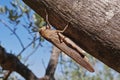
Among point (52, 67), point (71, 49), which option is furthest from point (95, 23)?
point (52, 67)

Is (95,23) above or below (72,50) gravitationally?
above

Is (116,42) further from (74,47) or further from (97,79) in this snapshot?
(97,79)

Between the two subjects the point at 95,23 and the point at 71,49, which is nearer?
the point at 95,23

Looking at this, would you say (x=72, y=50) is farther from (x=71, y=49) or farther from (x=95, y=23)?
(x=95, y=23)

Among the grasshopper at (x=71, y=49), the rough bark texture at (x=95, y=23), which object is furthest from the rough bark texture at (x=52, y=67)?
the rough bark texture at (x=95, y=23)

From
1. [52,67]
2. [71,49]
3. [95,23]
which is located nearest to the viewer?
[95,23]

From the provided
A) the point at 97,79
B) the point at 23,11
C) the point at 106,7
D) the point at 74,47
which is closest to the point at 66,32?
the point at 74,47

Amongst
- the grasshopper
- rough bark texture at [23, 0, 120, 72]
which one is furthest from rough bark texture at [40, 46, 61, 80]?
rough bark texture at [23, 0, 120, 72]

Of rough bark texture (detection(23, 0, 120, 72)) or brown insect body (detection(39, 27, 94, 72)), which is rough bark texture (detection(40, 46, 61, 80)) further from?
rough bark texture (detection(23, 0, 120, 72))

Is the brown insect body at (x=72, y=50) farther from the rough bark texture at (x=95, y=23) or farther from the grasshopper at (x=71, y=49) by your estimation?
the rough bark texture at (x=95, y=23)

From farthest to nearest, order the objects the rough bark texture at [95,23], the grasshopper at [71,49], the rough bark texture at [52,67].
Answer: the rough bark texture at [52,67] < the grasshopper at [71,49] < the rough bark texture at [95,23]
